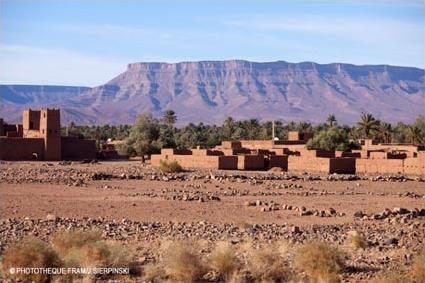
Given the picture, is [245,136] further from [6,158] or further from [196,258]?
[196,258]

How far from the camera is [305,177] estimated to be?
3978cm

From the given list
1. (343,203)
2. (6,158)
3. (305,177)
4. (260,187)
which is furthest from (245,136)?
(343,203)

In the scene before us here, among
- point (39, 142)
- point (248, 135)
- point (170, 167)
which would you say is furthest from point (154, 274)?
point (248, 135)

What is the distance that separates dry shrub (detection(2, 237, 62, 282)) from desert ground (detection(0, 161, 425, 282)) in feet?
5.24

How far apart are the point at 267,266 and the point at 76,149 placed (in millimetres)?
46066

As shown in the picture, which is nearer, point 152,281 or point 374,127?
point 152,281

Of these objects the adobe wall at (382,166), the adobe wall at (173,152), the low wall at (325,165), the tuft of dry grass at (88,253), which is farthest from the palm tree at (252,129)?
the tuft of dry grass at (88,253)

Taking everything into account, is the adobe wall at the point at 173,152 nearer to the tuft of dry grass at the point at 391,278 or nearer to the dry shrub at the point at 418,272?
the tuft of dry grass at the point at 391,278

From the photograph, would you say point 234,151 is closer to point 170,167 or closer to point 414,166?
point 170,167

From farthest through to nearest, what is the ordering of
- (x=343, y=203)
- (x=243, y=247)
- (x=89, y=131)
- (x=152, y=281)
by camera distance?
(x=89, y=131) → (x=343, y=203) → (x=243, y=247) → (x=152, y=281)

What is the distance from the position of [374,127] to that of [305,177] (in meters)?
→ 40.1

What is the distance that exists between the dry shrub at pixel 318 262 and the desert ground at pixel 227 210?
0.24 meters

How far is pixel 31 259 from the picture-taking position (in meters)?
13.2

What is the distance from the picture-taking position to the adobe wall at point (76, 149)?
57.6 metres
